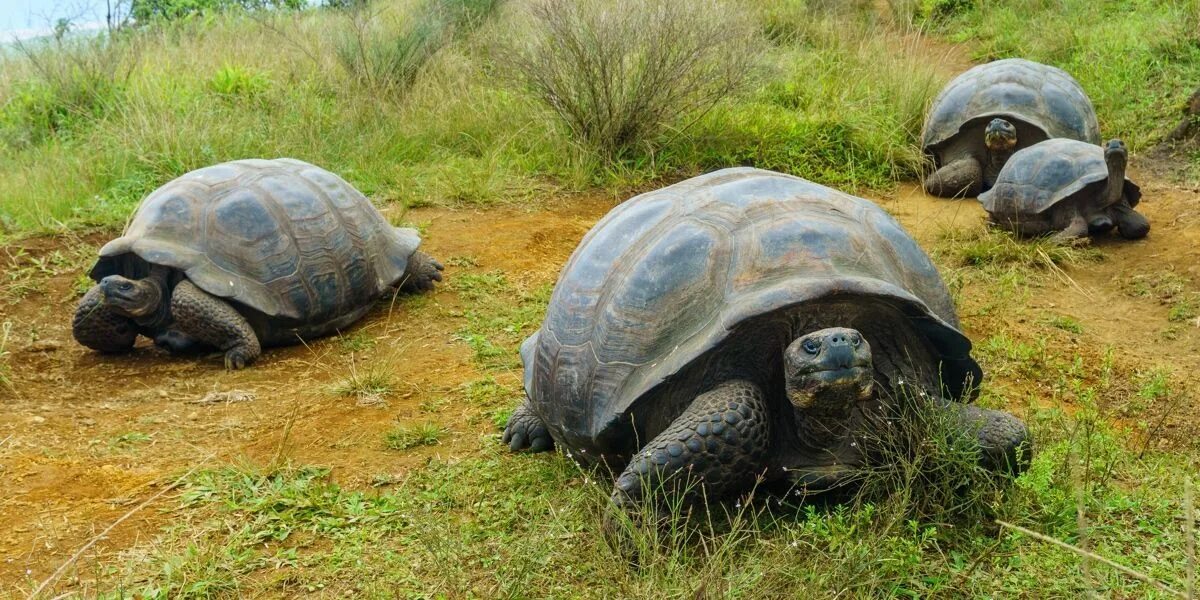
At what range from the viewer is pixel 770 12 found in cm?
1160

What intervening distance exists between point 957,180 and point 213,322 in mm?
5272

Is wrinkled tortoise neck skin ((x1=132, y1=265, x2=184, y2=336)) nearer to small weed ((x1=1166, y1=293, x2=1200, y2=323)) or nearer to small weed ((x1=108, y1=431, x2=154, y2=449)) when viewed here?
small weed ((x1=108, y1=431, x2=154, y2=449))

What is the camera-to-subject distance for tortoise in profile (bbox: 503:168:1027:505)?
2.58 m

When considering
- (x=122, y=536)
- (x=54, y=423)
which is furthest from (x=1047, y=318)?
(x=54, y=423)

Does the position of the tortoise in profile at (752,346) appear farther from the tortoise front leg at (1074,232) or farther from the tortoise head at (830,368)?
the tortoise front leg at (1074,232)

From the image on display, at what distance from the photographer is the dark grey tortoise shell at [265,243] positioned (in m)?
4.86

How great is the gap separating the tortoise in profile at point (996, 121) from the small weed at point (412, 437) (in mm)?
5116

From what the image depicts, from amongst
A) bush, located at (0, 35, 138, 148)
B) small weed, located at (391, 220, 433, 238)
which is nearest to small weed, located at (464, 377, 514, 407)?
small weed, located at (391, 220, 433, 238)

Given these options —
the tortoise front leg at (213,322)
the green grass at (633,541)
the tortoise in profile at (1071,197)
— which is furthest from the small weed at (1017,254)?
the tortoise front leg at (213,322)

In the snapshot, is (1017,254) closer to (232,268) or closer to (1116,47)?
(232,268)

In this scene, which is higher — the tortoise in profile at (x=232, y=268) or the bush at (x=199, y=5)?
the bush at (x=199, y=5)

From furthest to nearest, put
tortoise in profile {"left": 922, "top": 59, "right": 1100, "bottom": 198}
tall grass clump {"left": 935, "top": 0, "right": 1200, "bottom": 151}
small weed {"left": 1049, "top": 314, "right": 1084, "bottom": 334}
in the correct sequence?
tall grass clump {"left": 935, "top": 0, "right": 1200, "bottom": 151}, tortoise in profile {"left": 922, "top": 59, "right": 1100, "bottom": 198}, small weed {"left": 1049, "top": 314, "right": 1084, "bottom": 334}

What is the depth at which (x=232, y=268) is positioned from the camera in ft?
16.0

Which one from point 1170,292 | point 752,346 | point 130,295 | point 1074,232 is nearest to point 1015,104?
point 1074,232
